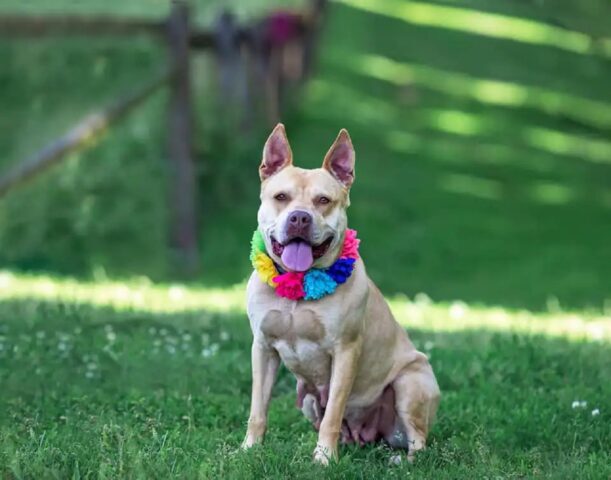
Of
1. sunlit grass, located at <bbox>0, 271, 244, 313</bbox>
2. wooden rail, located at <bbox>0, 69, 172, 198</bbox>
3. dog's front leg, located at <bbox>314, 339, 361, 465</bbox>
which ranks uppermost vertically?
dog's front leg, located at <bbox>314, 339, 361, 465</bbox>

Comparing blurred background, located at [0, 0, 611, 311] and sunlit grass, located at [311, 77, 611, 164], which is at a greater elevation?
blurred background, located at [0, 0, 611, 311]

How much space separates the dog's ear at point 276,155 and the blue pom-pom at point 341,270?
551 mm

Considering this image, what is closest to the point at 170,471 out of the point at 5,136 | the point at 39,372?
the point at 39,372

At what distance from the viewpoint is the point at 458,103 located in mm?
22516

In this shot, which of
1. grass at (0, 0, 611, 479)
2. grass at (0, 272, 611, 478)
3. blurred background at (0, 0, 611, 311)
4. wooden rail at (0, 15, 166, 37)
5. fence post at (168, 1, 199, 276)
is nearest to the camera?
grass at (0, 272, 611, 478)

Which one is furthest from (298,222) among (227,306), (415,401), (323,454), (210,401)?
(227,306)

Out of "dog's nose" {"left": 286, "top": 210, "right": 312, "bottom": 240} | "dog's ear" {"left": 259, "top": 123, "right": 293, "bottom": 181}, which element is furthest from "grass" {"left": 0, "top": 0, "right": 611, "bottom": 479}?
"dog's ear" {"left": 259, "top": 123, "right": 293, "bottom": 181}

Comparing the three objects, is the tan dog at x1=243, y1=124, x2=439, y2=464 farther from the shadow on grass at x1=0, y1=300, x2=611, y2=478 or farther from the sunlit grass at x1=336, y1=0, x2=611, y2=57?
the sunlit grass at x1=336, y1=0, x2=611, y2=57

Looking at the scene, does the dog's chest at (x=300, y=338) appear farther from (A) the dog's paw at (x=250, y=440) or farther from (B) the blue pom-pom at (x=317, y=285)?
(A) the dog's paw at (x=250, y=440)

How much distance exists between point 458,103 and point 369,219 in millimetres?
6127

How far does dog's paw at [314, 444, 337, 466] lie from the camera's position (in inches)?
235

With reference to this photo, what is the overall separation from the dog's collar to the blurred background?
19.6ft

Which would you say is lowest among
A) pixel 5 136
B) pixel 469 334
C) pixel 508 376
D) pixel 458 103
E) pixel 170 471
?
pixel 458 103

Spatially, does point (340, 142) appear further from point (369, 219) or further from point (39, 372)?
point (369, 219)
